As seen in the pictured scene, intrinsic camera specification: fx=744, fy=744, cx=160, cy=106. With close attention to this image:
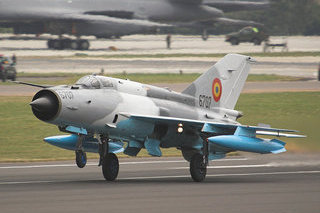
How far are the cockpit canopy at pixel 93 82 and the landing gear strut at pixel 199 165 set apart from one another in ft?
9.70

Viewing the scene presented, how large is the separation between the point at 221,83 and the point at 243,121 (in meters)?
12.5

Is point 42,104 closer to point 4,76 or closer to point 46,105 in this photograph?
point 46,105

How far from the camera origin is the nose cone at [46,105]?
1722cm

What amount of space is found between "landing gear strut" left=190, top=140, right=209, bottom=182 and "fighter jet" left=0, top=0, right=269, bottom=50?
61.3 m

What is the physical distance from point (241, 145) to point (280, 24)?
102774 mm

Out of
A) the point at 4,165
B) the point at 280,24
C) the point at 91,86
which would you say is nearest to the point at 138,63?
the point at 4,165

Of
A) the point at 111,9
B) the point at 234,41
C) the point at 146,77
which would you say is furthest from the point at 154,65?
the point at 234,41

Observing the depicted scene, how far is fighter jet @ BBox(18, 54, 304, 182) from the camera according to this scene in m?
18.0

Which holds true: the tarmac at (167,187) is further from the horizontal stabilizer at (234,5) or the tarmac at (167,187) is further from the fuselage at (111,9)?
the horizontal stabilizer at (234,5)

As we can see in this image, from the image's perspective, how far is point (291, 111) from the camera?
37438 millimetres

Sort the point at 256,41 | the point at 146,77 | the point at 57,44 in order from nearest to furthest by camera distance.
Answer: the point at 146,77, the point at 57,44, the point at 256,41

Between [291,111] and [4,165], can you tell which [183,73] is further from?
[4,165]

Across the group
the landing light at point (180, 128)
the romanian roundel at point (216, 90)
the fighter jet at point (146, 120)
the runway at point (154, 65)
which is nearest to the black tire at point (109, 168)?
the fighter jet at point (146, 120)

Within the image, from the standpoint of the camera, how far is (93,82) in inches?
739
